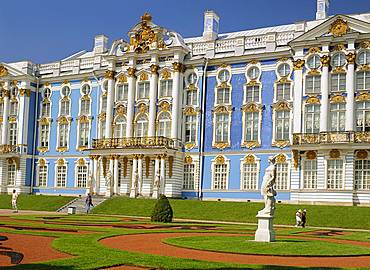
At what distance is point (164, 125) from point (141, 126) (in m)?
2.36

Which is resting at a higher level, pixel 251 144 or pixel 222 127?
pixel 222 127

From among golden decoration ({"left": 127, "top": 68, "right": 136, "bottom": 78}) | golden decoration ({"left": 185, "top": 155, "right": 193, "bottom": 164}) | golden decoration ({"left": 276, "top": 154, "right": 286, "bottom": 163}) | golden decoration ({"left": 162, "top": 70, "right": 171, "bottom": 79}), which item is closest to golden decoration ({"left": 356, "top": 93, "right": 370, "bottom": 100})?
golden decoration ({"left": 276, "top": 154, "right": 286, "bottom": 163})

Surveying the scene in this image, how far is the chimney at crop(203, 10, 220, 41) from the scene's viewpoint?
4756cm

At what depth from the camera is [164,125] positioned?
148ft

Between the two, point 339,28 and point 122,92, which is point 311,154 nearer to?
point 339,28

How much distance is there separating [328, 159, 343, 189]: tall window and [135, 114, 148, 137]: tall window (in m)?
16.7

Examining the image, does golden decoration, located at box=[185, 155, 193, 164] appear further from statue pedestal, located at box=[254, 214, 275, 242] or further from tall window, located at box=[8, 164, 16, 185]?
statue pedestal, located at box=[254, 214, 275, 242]

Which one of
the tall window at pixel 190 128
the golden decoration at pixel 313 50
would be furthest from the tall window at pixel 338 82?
the tall window at pixel 190 128

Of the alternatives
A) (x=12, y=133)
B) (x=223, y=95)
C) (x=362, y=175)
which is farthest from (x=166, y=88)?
(x=362, y=175)

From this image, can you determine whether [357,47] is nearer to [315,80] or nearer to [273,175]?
[315,80]

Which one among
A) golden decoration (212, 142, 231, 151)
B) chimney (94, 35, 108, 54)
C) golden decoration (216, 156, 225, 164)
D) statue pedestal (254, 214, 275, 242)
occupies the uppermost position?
chimney (94, 35, 108, 54)

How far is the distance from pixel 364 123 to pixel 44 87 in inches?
1257

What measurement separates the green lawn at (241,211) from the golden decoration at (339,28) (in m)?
13.1

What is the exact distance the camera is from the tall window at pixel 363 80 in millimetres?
37263
